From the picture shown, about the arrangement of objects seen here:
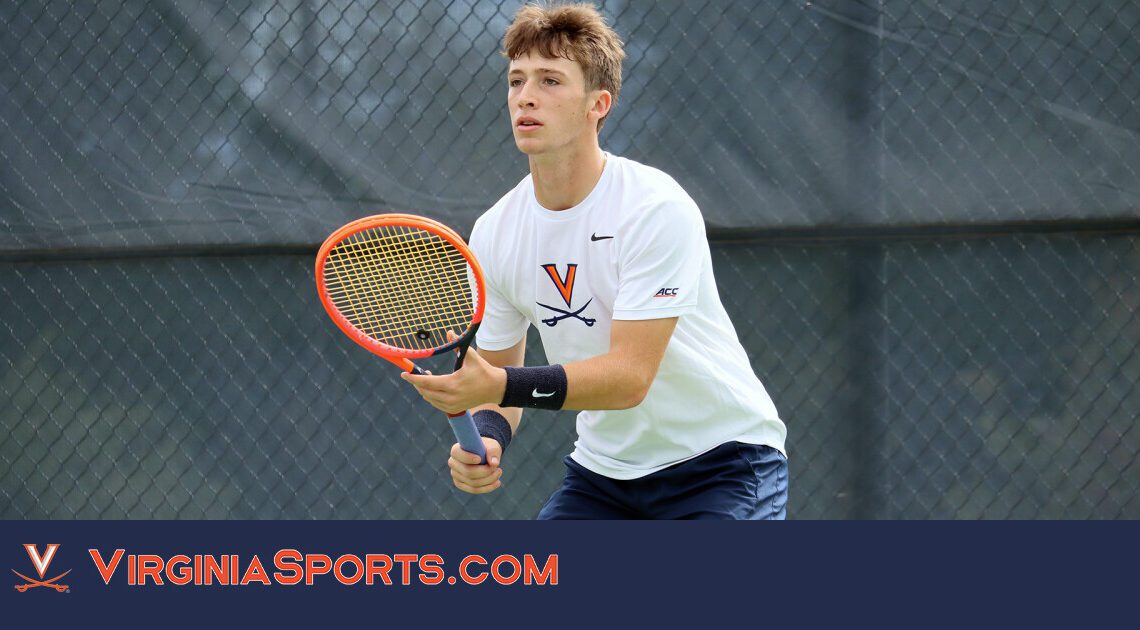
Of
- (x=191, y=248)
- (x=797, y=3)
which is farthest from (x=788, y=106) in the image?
(x=191, y=248)

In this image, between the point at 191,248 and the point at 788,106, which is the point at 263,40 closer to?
the point at 191,248

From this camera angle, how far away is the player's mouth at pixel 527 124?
207 centimetres

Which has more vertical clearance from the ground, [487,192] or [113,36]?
[113,36]

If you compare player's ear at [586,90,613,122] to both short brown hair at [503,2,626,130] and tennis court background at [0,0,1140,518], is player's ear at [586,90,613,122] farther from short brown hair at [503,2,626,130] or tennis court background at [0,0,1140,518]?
tennis court background at [0,0,1140,518]

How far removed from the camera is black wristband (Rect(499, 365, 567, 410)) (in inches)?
75.7

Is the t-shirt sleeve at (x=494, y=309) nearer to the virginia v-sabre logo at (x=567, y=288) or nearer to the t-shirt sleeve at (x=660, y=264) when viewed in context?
the virginia v-sabre logo at (x=567, y=288)

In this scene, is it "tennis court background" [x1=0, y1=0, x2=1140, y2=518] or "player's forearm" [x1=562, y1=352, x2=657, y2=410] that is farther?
"tennis court background" [x1=0, y1=0, x2=1140, y2=518]

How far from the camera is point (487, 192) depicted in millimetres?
3629

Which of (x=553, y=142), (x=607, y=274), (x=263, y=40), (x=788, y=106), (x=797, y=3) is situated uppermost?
(x=263, y=40)

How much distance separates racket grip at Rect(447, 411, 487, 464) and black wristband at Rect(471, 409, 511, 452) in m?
0.16

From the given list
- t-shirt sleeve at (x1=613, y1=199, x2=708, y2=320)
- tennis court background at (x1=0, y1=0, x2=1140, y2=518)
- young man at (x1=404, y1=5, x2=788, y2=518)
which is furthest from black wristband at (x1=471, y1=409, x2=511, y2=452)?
tennis court background at (x1=0, y1=0, x2=1140, y2=518)

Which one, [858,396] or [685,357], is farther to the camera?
[858,396]

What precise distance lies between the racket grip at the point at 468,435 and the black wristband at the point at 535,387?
101 millimetres

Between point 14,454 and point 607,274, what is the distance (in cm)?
254
